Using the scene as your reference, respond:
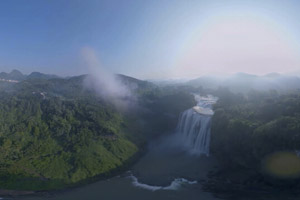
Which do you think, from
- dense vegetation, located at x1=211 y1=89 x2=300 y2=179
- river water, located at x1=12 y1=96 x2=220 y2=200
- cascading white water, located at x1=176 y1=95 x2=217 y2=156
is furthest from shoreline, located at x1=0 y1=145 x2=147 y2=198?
dense vegetation, located at x1=211 y1=89 x2=300 y2=179

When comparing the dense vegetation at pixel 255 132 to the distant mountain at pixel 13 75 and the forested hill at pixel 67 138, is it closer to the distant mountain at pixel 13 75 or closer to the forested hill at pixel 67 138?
the forested hill at pixel 67 138

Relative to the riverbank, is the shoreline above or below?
below

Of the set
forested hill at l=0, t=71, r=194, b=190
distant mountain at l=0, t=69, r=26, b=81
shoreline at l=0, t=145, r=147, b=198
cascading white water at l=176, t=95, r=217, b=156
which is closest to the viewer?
shoreline at l=0, t=145, r=147, b=198

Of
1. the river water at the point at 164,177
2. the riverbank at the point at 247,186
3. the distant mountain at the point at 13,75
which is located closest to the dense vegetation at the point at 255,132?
the riverbank at the point at 247,186

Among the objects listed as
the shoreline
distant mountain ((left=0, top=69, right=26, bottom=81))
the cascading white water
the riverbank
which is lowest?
the shoreline

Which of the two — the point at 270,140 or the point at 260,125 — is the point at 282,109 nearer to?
the point at 260,125

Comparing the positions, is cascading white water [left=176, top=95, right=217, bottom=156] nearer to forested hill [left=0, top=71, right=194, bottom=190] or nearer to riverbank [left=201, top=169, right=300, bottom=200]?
forested hill [left=0, top=71, right=194, bottom=190]

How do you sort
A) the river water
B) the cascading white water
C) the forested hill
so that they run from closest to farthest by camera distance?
the river water
the forested hill
the cascading white water
